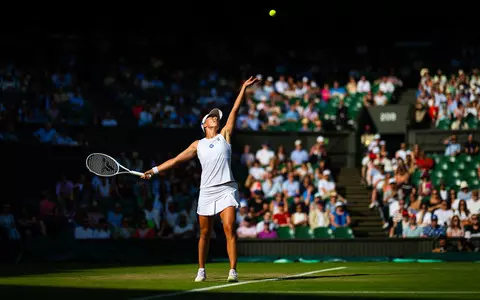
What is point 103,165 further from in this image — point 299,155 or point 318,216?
point 299,155

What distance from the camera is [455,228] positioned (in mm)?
24266

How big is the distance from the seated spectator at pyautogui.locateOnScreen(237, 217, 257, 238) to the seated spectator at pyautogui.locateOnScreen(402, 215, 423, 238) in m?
3.87

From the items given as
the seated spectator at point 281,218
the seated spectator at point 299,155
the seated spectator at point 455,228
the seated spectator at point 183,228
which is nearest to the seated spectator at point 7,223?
the seated spectator at point 183,228

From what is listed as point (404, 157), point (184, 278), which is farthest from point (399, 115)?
point (184, 278)

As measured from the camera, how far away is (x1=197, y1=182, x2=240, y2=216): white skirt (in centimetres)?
1279

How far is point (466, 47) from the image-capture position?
129 ft

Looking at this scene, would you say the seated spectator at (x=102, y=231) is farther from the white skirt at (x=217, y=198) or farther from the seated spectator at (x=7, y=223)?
the white skirt at (x=217, y=198)

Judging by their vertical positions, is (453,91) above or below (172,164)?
above

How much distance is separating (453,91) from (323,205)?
8586 millimetres

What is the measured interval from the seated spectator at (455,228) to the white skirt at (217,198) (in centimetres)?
1247

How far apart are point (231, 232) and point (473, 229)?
12927 millimetres

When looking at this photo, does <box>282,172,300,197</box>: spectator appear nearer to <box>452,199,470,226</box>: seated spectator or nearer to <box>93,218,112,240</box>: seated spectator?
<box>452,199,470,226</box>: seated spectator

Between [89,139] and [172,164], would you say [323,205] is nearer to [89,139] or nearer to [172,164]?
[89,139]

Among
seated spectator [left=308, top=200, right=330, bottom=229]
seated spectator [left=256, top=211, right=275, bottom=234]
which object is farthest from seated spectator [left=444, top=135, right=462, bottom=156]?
seated spectator [left=256, top=211, right=275, bottom=234]
